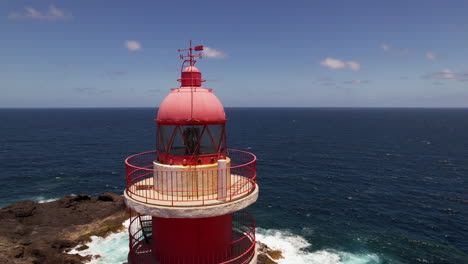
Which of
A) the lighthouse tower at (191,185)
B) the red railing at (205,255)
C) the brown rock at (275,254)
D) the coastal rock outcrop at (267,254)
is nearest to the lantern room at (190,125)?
the lighthouse tower at (191,185)

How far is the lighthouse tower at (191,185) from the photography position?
10.2m

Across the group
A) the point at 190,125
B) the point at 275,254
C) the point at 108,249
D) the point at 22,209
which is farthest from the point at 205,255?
the point at 22,209

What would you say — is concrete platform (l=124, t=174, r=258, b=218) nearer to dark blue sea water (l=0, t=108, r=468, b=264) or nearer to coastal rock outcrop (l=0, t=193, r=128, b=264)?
coastal rock outcrop (l=0, t=193, r=128, b=264)

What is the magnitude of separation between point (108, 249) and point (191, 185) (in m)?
25.3

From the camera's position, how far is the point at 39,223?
35.8 metres

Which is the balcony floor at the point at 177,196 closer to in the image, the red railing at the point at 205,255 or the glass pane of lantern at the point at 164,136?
the glass pane of lantern at the point at 164,136

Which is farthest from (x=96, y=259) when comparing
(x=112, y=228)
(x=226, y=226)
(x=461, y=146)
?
(x=461, y=146)

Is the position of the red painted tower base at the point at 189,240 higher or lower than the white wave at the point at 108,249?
higher

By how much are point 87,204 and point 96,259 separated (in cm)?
1334

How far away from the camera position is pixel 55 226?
114 feet

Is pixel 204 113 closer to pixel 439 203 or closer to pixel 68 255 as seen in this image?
pixel 68 255

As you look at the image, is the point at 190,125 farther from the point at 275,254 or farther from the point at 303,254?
the point at 303,254

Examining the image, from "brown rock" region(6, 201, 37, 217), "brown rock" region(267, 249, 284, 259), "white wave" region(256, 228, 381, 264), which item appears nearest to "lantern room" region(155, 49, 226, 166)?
"brown rock" region(267, 249, 284, 259)

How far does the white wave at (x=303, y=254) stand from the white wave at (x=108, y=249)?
14578mm
